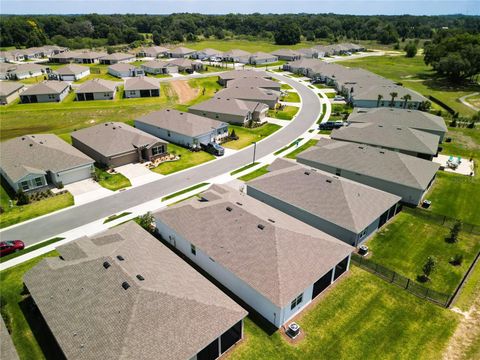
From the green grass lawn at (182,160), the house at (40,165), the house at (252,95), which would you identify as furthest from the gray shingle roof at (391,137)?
the house at (40,165)

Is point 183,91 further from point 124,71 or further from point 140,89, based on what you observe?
point 124,71

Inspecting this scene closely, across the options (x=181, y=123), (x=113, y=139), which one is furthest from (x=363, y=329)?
(x=181, y=123)

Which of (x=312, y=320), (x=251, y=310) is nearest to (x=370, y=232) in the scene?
(x=312, y=320)

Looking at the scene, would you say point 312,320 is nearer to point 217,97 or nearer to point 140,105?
point 217,97

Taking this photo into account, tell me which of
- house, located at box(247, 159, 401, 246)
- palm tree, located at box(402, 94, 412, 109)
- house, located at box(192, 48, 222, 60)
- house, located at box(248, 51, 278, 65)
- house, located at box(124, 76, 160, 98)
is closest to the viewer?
house, located at box(247, 159, 401, 246)

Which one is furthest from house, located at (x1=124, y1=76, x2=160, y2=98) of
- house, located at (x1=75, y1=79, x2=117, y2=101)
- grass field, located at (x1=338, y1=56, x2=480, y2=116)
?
grass field, located at (x1=338, y1=56, x2=480, y2=116)

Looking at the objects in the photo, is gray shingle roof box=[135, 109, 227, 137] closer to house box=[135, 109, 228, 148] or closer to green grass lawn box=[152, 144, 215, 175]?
house box=[135, 109, 228, 148]
